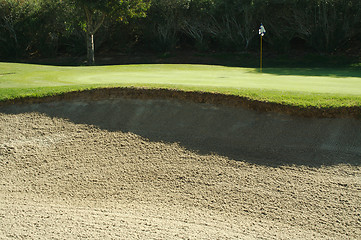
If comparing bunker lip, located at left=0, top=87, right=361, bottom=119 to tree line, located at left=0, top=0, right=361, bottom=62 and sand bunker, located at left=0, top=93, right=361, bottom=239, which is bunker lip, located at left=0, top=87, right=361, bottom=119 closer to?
sand bunker, located at left=0, top=93, right=361, bottom=239

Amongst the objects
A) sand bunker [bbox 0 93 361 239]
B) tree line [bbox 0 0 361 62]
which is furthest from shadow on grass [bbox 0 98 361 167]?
tree line [bbox 0 0 361 62]

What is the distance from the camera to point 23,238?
572 cm

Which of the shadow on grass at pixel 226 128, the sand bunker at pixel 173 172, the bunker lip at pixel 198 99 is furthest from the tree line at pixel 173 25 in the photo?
the sand bunker at pixel 173 172

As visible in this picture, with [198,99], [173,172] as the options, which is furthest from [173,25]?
[173,172]

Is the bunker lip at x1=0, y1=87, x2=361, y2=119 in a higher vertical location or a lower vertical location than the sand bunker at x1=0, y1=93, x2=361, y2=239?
higher

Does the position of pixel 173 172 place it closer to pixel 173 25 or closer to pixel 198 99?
pixel 198 99

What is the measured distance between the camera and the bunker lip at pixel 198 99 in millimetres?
7738

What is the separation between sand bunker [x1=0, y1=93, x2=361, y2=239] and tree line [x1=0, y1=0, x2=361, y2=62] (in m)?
17.5

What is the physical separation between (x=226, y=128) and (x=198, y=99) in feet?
3.87

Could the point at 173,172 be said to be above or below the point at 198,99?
below

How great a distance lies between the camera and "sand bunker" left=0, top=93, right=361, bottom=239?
5.95 m

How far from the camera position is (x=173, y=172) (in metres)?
7.30

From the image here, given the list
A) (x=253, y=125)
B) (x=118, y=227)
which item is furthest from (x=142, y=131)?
(x=118, y=227)

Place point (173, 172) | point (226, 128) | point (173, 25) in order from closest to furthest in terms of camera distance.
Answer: point (173, 172), point (226, 128), point (173, 25)
